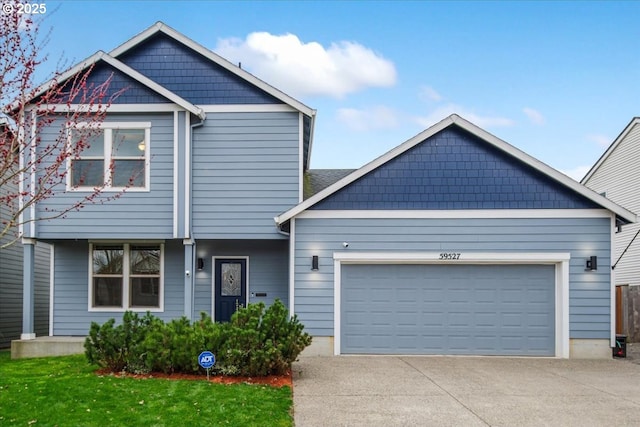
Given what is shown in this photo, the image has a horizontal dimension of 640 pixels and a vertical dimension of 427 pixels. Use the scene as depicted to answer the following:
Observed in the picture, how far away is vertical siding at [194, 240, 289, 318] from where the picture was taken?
14125mm

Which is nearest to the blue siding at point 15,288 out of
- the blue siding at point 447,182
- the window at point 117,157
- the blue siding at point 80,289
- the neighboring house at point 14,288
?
the neighboring house at point 14,288

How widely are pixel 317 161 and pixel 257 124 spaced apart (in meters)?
11.3

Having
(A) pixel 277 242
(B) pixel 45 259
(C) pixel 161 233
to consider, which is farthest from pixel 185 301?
(B) pixel 45 259

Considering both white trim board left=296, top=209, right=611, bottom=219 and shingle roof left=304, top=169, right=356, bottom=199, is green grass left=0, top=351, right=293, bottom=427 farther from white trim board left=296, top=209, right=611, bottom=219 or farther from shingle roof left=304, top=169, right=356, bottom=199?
shingle roof left=304, top=169, right=356, bottom=199

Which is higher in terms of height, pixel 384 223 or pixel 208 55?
pixel 208 55

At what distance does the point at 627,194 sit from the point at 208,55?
47.1 ft

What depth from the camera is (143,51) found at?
13.8 m

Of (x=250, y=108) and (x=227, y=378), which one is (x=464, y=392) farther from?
(x=250, y=108)

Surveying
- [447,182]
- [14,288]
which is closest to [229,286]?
[447,182]

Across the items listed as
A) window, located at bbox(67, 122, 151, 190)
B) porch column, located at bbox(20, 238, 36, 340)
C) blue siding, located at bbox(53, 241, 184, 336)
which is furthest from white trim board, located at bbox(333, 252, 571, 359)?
porch column, located at bbox(20, 238, 36, 340)

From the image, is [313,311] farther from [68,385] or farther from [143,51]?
[143,51]

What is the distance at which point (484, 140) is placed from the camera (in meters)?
12.5

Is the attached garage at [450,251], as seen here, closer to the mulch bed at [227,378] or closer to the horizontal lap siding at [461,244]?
the horizontal lap siding at [461,244]

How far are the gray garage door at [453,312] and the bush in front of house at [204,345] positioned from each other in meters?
3.30
